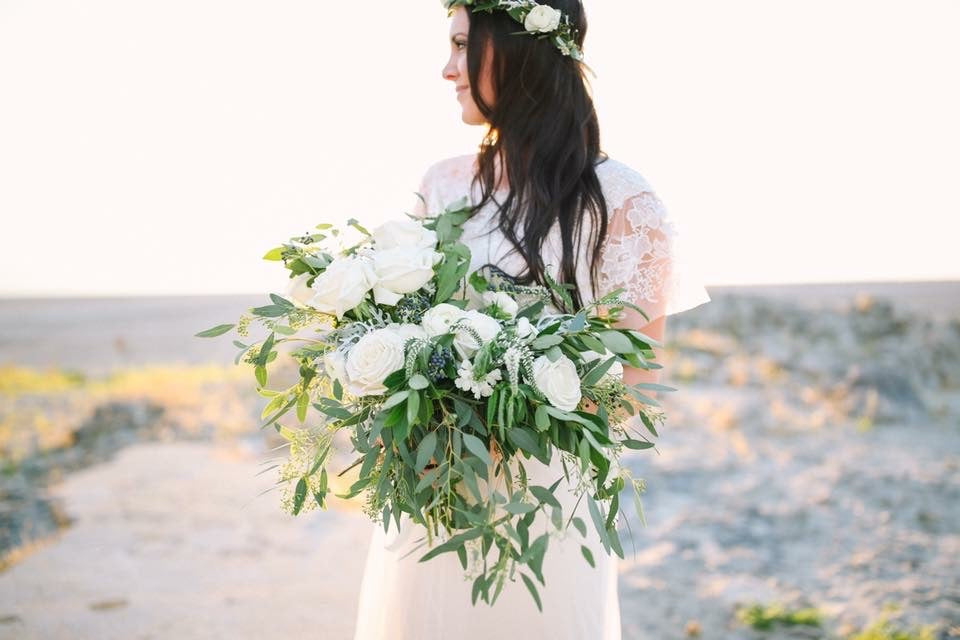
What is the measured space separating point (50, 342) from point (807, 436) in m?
17.5

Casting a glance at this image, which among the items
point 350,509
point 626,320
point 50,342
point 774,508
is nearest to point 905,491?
point 774,508

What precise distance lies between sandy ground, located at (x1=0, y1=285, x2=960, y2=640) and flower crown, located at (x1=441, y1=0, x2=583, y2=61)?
1.61 metres

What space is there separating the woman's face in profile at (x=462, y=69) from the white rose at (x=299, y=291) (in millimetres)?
828

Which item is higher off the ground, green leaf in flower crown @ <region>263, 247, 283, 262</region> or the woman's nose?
the woman's nose

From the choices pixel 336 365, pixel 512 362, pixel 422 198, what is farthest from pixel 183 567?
pixel 512 362

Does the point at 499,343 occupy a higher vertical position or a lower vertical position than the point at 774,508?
higher

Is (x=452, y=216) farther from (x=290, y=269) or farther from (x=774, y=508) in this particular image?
(x=774, y=508)

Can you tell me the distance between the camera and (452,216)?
1.96 metres

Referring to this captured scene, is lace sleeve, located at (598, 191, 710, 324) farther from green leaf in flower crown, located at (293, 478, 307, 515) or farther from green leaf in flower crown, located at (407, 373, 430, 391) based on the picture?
green leaf in flower crown, located at (293, 478, 307, 515)

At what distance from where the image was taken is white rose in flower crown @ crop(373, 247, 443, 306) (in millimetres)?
1551

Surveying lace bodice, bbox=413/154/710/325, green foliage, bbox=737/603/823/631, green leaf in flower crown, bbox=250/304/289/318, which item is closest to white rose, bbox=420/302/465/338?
green leaf in flower crown, bbox=250/304/289/318

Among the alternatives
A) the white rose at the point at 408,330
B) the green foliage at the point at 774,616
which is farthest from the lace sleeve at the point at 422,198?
the green foliage at the point at 774,616

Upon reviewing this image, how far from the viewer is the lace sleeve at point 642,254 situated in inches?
75.5

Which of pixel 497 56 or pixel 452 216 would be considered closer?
pixel 452 216
